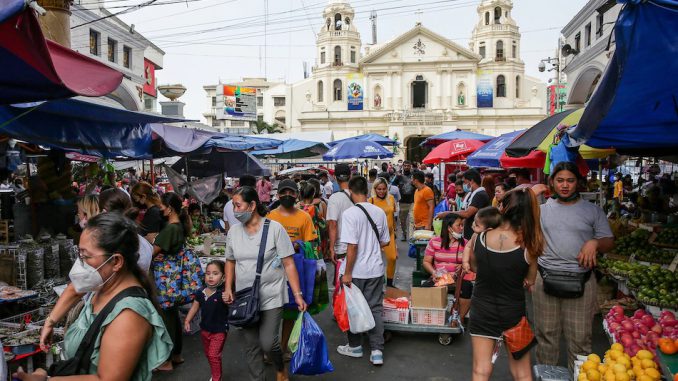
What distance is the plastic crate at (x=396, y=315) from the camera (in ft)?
20.1

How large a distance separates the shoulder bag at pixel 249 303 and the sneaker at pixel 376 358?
1.61m

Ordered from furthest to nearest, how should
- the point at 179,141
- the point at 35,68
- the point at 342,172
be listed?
the point at 179,141, the point at 342,172, the point at 35,68

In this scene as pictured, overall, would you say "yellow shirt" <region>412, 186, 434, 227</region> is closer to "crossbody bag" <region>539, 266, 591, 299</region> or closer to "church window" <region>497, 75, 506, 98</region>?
"crossbody bag" <region>539, 266, 591, 299</region>

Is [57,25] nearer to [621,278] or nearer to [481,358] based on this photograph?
[481,358]

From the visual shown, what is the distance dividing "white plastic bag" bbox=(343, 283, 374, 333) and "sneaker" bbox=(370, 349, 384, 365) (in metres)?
0.27

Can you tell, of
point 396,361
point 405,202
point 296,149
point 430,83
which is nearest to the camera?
point 396,361

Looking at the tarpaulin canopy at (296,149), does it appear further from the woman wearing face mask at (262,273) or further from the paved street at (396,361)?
the woman wearing face mask at (262,273)

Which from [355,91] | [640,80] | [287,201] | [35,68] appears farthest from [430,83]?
[35,68]

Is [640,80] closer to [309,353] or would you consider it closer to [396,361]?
[309,353]

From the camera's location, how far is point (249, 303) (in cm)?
420

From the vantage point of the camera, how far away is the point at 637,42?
2.21 metres

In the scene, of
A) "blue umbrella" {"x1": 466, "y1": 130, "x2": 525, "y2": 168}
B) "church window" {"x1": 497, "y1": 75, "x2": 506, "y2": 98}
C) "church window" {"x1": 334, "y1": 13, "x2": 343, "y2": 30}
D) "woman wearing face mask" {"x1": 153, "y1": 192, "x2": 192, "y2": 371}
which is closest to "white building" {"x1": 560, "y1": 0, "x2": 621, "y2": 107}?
"blue umbrella" {"x1": 466, "y1": 130, "x2": 525, "y2": 168}

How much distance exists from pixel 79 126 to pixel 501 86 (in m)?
53.6

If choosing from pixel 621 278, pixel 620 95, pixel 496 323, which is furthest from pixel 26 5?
pixel 621 278
